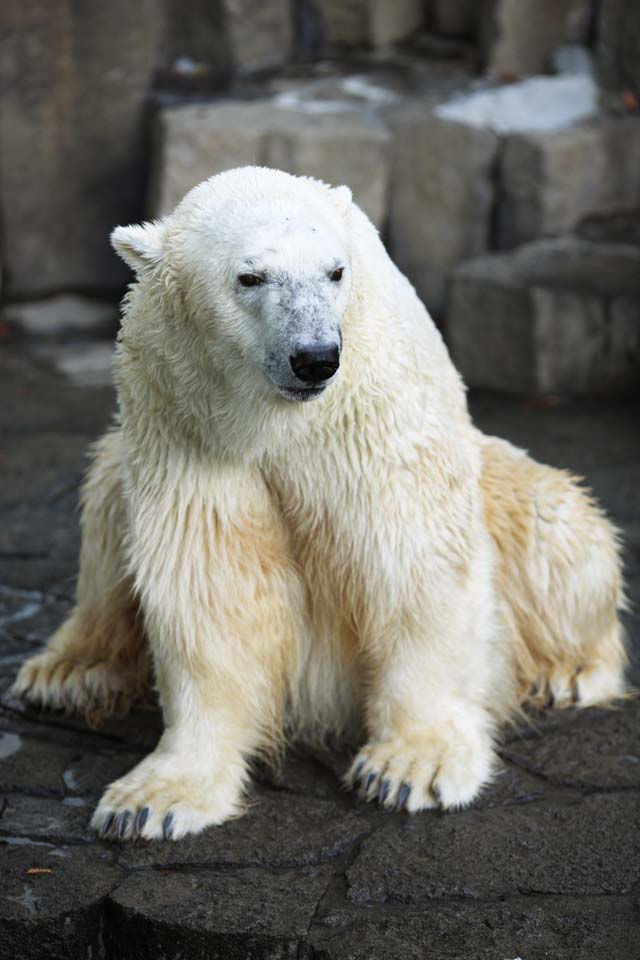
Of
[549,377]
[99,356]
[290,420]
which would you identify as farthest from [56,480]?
[290,420]

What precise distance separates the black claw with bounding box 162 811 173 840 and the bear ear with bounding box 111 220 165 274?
1.16 metres

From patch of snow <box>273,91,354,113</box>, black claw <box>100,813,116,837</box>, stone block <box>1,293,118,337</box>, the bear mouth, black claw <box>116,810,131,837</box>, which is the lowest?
stone block <box>1,293,118,337</box>

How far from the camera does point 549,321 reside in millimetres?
5961

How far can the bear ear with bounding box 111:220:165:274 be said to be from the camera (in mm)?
2846

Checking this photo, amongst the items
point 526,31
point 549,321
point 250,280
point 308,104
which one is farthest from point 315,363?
point 526,31

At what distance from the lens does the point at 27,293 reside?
7324 mm

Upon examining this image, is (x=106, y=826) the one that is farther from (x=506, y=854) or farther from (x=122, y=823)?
(x=506, y=854)

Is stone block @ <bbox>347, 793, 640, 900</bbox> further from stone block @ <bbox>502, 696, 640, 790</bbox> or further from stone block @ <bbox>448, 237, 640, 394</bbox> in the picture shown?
stone block @ <bbox>448, 237, 640, 394</bbox>

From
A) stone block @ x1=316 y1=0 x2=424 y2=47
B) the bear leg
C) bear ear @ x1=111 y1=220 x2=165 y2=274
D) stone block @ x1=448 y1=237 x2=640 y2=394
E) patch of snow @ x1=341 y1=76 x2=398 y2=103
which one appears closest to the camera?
bear ear @ x1=111 y1=220 x2=165 y2=274

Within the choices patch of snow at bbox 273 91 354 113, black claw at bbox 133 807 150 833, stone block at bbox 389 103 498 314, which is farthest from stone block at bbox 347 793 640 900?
patch of snow at bbox 273 91 354 113

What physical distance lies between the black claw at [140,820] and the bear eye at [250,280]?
1140mm

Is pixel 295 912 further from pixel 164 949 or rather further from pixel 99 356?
pixel 99 356

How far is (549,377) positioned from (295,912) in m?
3.77

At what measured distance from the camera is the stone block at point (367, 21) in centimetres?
711
